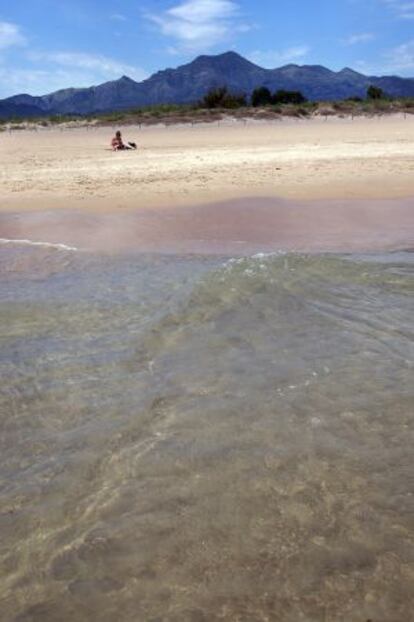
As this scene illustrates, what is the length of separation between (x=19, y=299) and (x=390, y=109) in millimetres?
28022

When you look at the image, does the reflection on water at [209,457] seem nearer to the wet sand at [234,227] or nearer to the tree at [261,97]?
the wet sand at [234,227]

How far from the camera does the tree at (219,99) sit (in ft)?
112

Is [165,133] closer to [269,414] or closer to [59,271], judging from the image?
[59,271]

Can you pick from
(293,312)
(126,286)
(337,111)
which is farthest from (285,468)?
(337,111)

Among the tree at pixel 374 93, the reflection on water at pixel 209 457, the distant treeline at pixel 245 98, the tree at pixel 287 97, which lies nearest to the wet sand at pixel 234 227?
the reflection on water at pixel 209 457

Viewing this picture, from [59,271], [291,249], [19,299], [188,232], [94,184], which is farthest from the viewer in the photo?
[94,184]

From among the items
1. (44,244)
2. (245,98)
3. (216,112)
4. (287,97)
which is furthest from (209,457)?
(287,97)

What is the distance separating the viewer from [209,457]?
11.0 feet

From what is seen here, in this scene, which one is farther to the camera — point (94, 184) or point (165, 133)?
point (165, 133)

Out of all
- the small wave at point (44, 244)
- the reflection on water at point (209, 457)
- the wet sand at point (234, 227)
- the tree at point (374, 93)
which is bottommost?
the reflection on water at point (209, 457)

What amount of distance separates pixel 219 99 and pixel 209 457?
33.4 m

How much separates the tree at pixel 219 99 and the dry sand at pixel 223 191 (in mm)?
12285

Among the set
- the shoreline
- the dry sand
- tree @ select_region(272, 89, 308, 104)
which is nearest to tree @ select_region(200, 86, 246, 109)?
tree @ select_region(272, 89, 308, 104)

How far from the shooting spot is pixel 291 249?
821 centimetres
